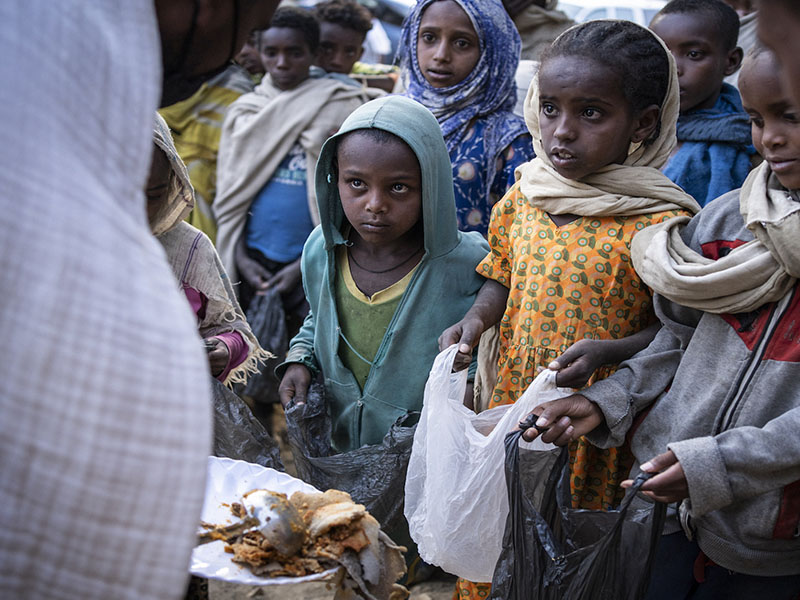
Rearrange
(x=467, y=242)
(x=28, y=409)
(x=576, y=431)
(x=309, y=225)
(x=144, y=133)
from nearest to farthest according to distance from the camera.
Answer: (x=28, y=409) → (x=144, y=133) → (x=576, y=431) → (x=467, y=242) → (x=309, y=225)

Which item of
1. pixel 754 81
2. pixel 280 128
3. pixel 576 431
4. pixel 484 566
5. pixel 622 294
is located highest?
pixel 754 81

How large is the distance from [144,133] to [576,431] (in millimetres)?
1336

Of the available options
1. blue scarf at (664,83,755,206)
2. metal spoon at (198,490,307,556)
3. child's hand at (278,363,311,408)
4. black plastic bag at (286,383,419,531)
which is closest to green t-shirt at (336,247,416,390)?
child's hand at (278,363,311,408)

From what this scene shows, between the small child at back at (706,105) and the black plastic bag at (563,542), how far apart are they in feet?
5.13

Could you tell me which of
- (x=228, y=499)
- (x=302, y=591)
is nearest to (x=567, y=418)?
(x=228, y=499)

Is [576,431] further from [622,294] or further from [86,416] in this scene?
[86,416]

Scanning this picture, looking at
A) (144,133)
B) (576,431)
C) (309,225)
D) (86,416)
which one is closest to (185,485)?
(86,416)

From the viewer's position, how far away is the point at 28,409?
2.48 ft

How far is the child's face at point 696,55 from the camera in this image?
3.04 metres

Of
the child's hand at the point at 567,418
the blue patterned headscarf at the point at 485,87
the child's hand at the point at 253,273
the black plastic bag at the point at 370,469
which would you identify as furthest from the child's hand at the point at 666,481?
the child's hand at the point at 253,273

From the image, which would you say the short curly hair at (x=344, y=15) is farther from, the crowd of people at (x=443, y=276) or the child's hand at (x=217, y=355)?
the child's hand at (x=217, y=355)

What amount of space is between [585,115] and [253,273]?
7.88 feet

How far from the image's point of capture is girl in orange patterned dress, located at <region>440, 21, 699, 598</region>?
212cm

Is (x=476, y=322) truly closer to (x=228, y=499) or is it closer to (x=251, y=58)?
(x=228, y=499)
